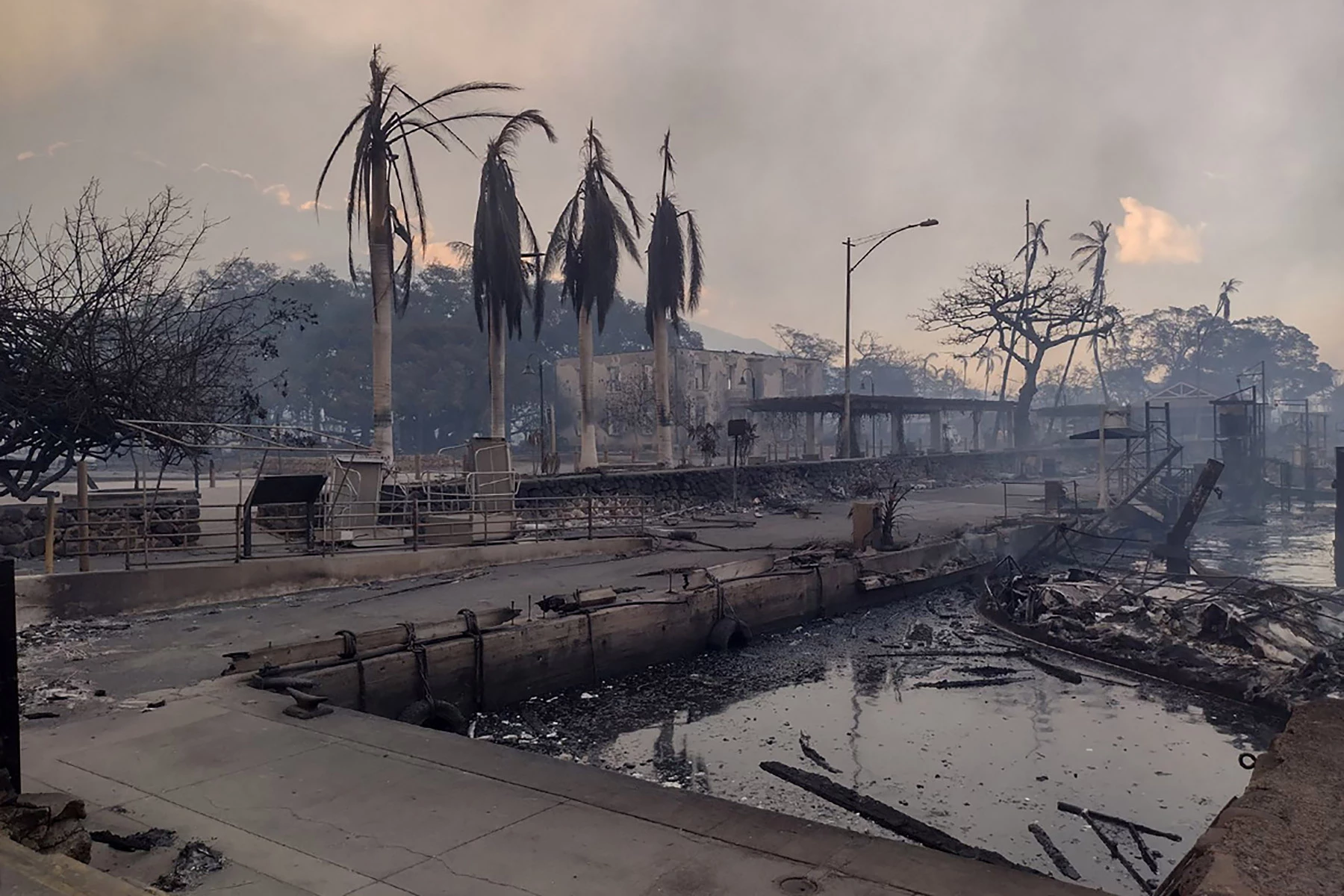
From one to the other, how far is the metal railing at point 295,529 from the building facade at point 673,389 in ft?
103

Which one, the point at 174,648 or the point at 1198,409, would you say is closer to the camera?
the point at 174,648

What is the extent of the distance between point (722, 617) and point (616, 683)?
9.81 ft

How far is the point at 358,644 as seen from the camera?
34.1 feet

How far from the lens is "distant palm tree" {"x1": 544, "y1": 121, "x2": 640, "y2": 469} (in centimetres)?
3200

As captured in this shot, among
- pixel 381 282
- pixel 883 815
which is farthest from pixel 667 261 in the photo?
pixel 883 815

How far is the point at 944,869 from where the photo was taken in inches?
197

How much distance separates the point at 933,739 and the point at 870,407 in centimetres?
3508

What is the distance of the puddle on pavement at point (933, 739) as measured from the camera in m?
9.23

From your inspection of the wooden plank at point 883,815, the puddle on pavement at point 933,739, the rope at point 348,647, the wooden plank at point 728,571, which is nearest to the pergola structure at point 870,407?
the wooden plank at point 728,571

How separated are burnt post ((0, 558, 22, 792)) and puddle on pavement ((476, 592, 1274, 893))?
20.4 ft

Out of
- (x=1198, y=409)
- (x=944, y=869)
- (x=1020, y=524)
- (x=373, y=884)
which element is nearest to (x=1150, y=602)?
(x=1020, y=524)

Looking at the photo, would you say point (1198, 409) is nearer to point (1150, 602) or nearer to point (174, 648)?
point (1150, 602)

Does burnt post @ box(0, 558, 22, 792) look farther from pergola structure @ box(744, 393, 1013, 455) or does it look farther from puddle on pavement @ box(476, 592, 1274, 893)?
pergola structure @ box(744, 393, 1013, 455)

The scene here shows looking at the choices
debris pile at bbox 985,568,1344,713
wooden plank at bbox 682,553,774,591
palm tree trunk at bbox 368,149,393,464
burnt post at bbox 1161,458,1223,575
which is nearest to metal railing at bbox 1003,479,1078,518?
burnt post at bbox 1161,458,1223,575
